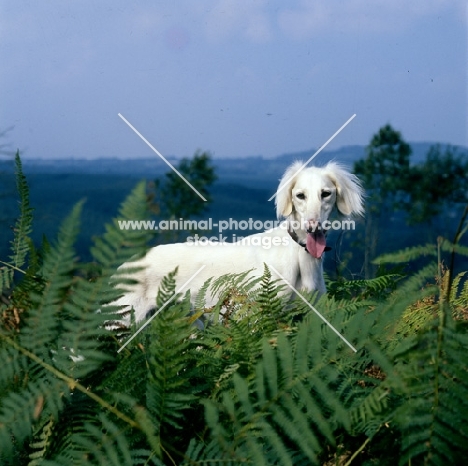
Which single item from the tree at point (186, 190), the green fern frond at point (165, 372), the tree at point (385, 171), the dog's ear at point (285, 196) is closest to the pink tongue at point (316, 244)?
the dog's ear at point (285, 196)

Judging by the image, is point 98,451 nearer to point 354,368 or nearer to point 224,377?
point 224,377

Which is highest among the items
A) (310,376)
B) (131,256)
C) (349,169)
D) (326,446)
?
(349,169)

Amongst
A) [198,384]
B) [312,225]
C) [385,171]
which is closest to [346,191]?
[312,225]

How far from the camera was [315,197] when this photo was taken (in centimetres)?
447

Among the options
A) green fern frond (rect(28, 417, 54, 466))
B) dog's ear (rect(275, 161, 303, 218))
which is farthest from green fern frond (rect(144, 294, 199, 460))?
dog's ear (rect(275, 161, 303, 218))

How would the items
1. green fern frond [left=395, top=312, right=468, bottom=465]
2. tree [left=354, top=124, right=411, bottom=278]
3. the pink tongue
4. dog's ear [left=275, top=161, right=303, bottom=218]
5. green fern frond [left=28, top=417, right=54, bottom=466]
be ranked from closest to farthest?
green fern frond [left=395, top=312, right=468, bottom=465] → green fern frond [left=28, top=417, right=54, bottom=466] → the pink tongue → dog's ear [left=275, top=161, right=303, bottom=218] → tree [left=354, top=124, right=411, bottom=278]

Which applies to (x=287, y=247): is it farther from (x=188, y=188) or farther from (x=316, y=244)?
(x=188, y=188)

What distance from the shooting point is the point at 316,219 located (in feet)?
14.4

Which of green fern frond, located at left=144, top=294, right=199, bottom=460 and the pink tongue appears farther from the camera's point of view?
the pink tongue

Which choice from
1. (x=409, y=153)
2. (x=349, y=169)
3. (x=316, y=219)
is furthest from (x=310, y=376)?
(x=409, y=153)

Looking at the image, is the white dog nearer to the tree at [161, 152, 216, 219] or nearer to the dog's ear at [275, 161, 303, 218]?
the dog's ear at [275, 161, 303, 218]

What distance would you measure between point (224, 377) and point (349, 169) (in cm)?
414

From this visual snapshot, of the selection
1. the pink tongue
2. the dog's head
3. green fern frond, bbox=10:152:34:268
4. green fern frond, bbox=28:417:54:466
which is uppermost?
the dog's head

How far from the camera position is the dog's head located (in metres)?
4.38
